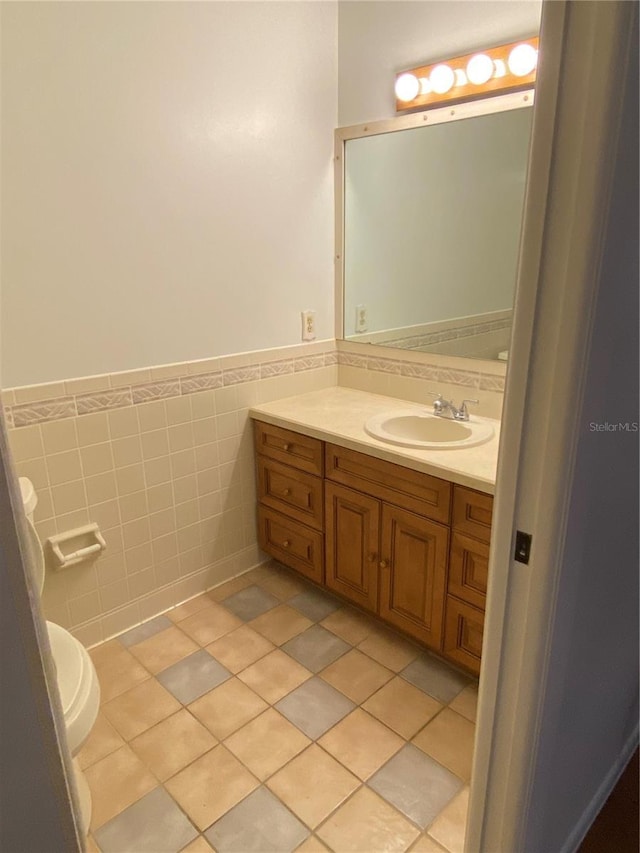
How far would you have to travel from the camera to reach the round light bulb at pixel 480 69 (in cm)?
188

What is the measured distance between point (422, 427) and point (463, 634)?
0.77 meters

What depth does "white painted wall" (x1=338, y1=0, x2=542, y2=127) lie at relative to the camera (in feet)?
6.04

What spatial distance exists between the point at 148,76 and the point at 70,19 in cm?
26

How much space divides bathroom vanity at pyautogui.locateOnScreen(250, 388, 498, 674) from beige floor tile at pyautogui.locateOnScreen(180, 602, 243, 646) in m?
0.34

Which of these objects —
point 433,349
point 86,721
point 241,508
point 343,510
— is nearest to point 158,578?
point 241,508

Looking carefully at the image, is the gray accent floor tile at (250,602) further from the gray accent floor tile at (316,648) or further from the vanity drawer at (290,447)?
the vanity drawer at (290,447)

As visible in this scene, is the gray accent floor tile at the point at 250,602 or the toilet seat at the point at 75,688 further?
the gray accent floor tile at the point at 250,602

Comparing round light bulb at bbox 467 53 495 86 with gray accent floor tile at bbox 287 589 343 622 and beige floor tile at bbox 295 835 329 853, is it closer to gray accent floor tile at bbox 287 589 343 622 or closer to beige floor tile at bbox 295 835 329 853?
gray accent floor tile at bbox 287 589 343 622

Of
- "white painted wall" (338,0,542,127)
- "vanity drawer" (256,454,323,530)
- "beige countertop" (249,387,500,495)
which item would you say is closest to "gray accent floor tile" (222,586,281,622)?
"vanity drawer" (256,454,323,530)

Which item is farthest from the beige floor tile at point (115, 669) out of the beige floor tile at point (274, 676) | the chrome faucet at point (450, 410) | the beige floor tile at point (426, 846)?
the chrome faucet at point (450, 410)

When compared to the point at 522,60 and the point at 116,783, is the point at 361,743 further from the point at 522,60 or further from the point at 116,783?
the point at 522,60

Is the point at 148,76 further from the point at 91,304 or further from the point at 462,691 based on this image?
the point at 462,691

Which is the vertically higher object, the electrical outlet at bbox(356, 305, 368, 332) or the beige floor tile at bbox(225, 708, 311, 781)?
the electrical outlet at bbox(356, 305, 368, 332)

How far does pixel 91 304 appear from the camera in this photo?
182 cm
